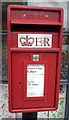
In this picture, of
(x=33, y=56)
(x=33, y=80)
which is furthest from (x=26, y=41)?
(x=33, y=80)

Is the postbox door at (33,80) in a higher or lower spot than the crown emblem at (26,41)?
lower

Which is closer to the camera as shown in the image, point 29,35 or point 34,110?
point 29,35

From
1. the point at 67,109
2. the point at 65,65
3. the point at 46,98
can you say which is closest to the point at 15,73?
the point at 46,98

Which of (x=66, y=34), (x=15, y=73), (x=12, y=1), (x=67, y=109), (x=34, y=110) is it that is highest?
(x=12, y=1)

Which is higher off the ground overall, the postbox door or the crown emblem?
the crown emblem

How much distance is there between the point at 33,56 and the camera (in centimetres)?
136

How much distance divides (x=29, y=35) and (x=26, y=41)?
0.21 feet

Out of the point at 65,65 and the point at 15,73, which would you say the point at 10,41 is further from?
the point at 65,65

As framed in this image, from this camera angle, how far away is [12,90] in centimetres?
144

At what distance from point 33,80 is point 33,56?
0.85ft

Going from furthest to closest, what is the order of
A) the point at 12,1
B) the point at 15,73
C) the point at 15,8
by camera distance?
the point at 12,1 → the point at 15,73 → the point at 15,8

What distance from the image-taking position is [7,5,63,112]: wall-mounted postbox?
130cm

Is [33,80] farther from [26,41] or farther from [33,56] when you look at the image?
[26,41]

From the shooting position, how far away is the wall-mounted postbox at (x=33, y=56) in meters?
1.30
